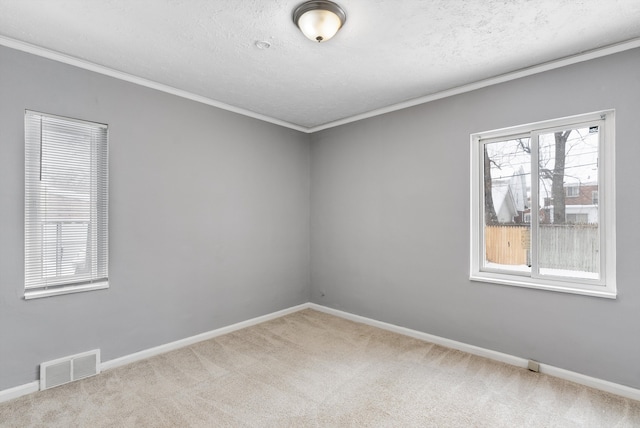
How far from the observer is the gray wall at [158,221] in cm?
242

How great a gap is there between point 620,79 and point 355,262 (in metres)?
3.04

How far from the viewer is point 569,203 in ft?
9.04

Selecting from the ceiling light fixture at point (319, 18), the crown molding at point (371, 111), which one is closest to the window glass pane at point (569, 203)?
the crown molding at point (371, 111)

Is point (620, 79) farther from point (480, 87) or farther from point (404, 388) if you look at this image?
point (404, 388)

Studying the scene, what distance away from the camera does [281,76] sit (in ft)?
9.80

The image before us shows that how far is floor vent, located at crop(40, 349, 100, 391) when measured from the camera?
248 cm

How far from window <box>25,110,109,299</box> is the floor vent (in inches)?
21.6

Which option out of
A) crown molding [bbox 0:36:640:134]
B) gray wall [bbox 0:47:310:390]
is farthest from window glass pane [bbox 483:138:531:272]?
gray wall [bbox 0:47:310:390]

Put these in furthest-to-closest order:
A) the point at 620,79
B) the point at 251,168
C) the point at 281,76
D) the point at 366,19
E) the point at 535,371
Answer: the point at 251,168 < the point at 281,76 < the point at 535,371 < the point at 620,79 < the point at 366,19

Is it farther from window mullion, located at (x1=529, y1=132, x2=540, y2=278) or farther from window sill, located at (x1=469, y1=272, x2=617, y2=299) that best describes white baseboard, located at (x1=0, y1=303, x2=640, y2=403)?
window mullion, located at (x1=529, y1=132, x2=540, y2=278)

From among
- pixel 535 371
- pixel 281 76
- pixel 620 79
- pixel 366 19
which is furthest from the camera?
pixel 281 76

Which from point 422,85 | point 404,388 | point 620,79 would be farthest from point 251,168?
point 620,79

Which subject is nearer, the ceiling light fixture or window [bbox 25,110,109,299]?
the ceiling light fixture

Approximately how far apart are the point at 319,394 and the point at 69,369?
2039 mm
